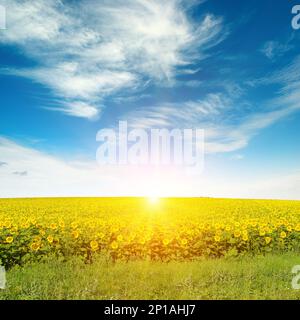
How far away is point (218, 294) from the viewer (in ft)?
24.1

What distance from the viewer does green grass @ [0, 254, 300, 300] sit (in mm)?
7234

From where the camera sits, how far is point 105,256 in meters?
9.29

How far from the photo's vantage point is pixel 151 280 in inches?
311

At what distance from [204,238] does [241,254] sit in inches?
41.3

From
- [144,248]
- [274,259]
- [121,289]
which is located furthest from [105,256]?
[274,259]

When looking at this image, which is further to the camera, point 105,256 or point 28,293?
point 105,256

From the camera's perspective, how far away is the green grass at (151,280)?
7234 millimetres

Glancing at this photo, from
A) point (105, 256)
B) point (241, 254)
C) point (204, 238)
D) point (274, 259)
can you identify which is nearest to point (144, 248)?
point (105, 256)
